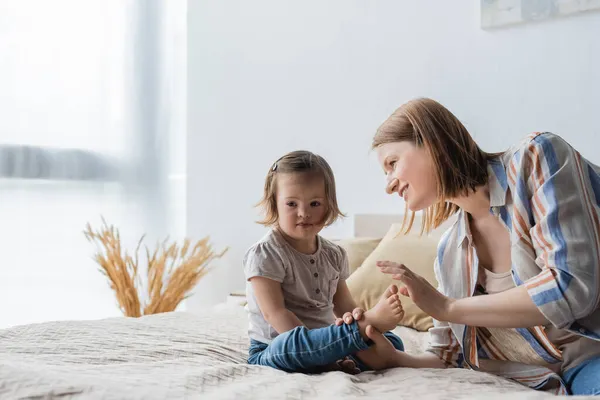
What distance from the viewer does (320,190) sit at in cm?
182

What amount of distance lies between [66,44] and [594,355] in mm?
2837

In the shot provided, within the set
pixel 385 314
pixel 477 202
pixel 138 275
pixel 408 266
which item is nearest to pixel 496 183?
pixel 477 202

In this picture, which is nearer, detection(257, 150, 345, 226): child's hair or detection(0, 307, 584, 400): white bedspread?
detection(0, 307, 584, 400): white bedspread

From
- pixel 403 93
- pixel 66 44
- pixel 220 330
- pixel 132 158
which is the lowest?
pixel 220 330

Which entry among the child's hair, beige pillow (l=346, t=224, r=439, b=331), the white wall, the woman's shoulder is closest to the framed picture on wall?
the white wall

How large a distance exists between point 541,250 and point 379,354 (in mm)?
428

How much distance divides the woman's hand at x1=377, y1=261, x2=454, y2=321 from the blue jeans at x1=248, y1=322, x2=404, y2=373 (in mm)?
164

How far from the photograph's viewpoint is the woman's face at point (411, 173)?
1.53m

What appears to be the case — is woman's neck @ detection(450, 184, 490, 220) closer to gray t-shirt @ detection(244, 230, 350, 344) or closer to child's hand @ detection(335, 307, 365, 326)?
child's hand @ detection(335, 307, 365, 326)

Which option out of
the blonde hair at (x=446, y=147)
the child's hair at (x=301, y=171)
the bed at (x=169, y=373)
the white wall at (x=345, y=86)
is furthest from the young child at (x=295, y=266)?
the white wall at (x=345, y=86)

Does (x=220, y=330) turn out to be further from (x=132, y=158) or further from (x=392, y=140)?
(x=132, y=158)

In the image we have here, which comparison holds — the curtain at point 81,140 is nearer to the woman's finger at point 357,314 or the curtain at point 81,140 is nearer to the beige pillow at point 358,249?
the beige pillow at point 358,249

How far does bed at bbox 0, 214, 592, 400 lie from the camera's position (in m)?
1.21

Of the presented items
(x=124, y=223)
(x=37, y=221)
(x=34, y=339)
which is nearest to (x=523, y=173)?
(x=34, y=339)
